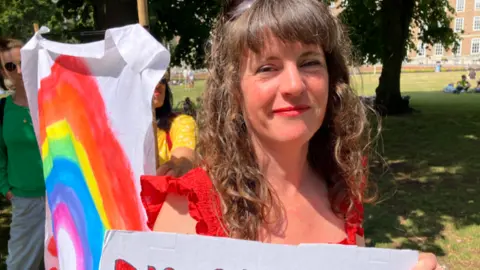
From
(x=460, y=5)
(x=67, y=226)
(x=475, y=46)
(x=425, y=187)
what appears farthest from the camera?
(x=475, y=46)

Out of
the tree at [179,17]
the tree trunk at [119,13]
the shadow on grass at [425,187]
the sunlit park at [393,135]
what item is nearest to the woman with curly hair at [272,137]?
the sunlit park at [393,135]

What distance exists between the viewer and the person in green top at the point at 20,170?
10.2 feet

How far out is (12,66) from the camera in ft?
10.2

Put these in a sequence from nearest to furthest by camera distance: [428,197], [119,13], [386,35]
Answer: [119,13] → [428,197] → [386,35]

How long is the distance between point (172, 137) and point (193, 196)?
38.9 inches

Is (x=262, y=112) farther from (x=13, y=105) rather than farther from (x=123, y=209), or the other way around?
(x=13, y=105)

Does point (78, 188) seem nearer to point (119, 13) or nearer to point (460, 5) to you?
point (119, 13)

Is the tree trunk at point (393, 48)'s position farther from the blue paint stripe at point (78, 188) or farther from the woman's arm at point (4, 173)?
the blue paint stripe at point (78, 188)

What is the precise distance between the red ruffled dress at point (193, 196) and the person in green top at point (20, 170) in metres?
2.00

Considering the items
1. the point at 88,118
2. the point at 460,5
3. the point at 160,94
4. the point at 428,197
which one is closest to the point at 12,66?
the point at 160,94

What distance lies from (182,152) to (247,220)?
78 cm

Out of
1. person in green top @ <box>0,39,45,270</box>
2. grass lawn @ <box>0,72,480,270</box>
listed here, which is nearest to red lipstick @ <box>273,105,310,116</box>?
grass lawn @ <box>0,72,480,270</box>

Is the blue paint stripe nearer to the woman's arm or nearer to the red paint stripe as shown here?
the red paint stripe

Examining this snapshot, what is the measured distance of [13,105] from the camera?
3152mm
